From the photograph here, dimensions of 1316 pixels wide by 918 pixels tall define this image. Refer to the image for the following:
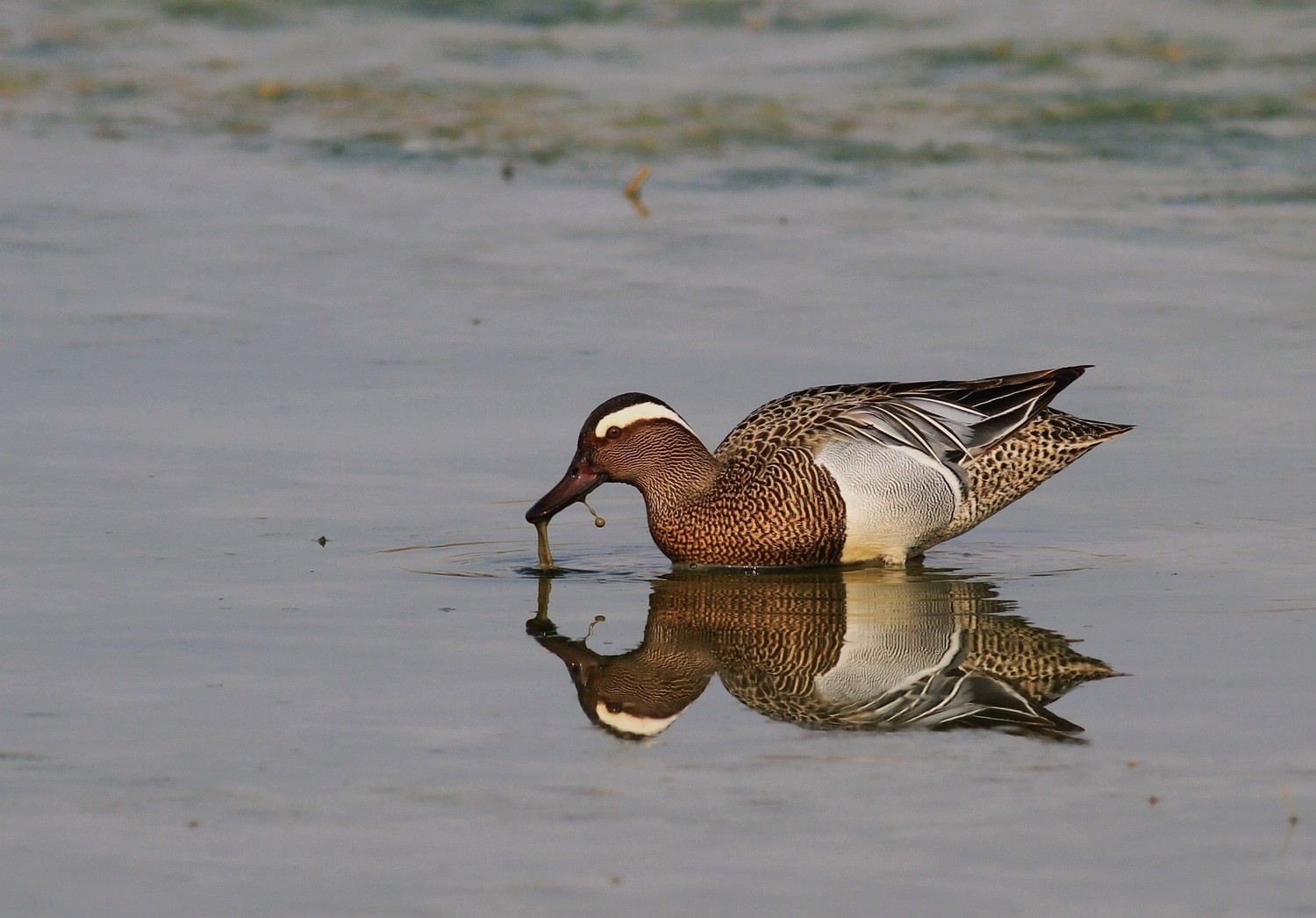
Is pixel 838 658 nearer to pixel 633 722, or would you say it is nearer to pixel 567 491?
pixel 633 722

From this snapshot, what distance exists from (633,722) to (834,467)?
7.23 feet

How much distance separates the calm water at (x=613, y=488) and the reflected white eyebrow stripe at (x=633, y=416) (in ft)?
1.50

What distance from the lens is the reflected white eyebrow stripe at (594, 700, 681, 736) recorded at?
5715mm

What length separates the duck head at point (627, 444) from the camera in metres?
7.79

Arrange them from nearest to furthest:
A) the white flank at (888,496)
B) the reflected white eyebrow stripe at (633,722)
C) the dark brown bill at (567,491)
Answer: the reflected white eyebrow stripe at (633,722) < the dark brown bill at (567,491) < the white flank at (888,496)

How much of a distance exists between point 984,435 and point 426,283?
4329mm

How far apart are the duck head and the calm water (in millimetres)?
284

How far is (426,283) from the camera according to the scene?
452 inches

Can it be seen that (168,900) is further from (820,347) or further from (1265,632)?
(820,347)

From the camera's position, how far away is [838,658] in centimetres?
640

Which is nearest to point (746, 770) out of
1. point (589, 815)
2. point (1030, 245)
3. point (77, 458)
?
point (589, 815)

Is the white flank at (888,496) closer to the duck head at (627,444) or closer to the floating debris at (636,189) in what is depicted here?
the duck head at (627,444)

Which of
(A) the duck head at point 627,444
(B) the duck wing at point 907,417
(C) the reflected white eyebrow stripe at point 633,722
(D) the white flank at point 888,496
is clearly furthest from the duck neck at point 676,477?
(C) the reflected white eyebrow stripe at point 633,722

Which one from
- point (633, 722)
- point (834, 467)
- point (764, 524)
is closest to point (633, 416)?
point (764, 524)
